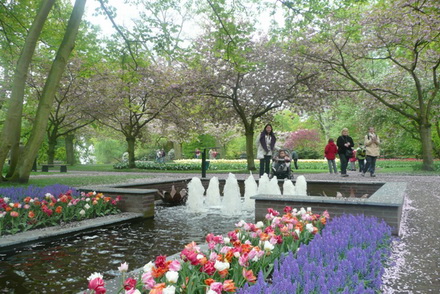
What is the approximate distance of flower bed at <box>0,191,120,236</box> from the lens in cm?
645

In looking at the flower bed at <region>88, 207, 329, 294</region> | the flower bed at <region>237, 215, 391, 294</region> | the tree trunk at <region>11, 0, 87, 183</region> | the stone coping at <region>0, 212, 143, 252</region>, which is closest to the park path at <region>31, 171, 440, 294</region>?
the flower bed at <region>237, 215, 391, 294</region>

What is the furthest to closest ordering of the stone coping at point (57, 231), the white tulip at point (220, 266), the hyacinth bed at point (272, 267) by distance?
the stone coping at point (57, 231)
the white tulip at point (220, 266)
the hyacinth bed at point (272, 267)

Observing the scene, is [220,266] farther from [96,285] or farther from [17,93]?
[17,93]

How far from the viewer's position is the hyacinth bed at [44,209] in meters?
6.48

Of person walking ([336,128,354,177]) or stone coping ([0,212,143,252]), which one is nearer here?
stone coping ([0,212,143,252])

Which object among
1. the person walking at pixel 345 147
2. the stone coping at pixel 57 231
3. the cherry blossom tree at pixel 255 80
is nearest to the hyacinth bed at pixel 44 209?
the stone coping at pixel 57 231

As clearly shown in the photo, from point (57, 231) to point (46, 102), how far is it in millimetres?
5966

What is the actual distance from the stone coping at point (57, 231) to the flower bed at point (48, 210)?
233mm

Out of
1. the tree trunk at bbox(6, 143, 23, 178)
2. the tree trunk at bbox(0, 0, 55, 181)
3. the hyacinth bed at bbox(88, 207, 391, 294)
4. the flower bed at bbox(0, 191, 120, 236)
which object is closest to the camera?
the hyacinth bed at bbox(88, 207, 391, 294)

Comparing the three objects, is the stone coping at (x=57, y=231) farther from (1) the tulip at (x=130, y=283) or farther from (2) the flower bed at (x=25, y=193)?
(1) the tulip at (x=130, y=283)

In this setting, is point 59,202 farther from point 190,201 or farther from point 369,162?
point 369,162

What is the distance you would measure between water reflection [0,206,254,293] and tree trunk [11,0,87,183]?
514 cm

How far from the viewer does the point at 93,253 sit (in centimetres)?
554

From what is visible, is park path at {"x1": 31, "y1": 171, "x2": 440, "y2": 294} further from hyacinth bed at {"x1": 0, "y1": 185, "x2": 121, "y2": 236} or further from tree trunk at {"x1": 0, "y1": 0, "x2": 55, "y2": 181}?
tree trunk at {"x1": 0, "y1": 0, "x2": 55, "y2": 181}
